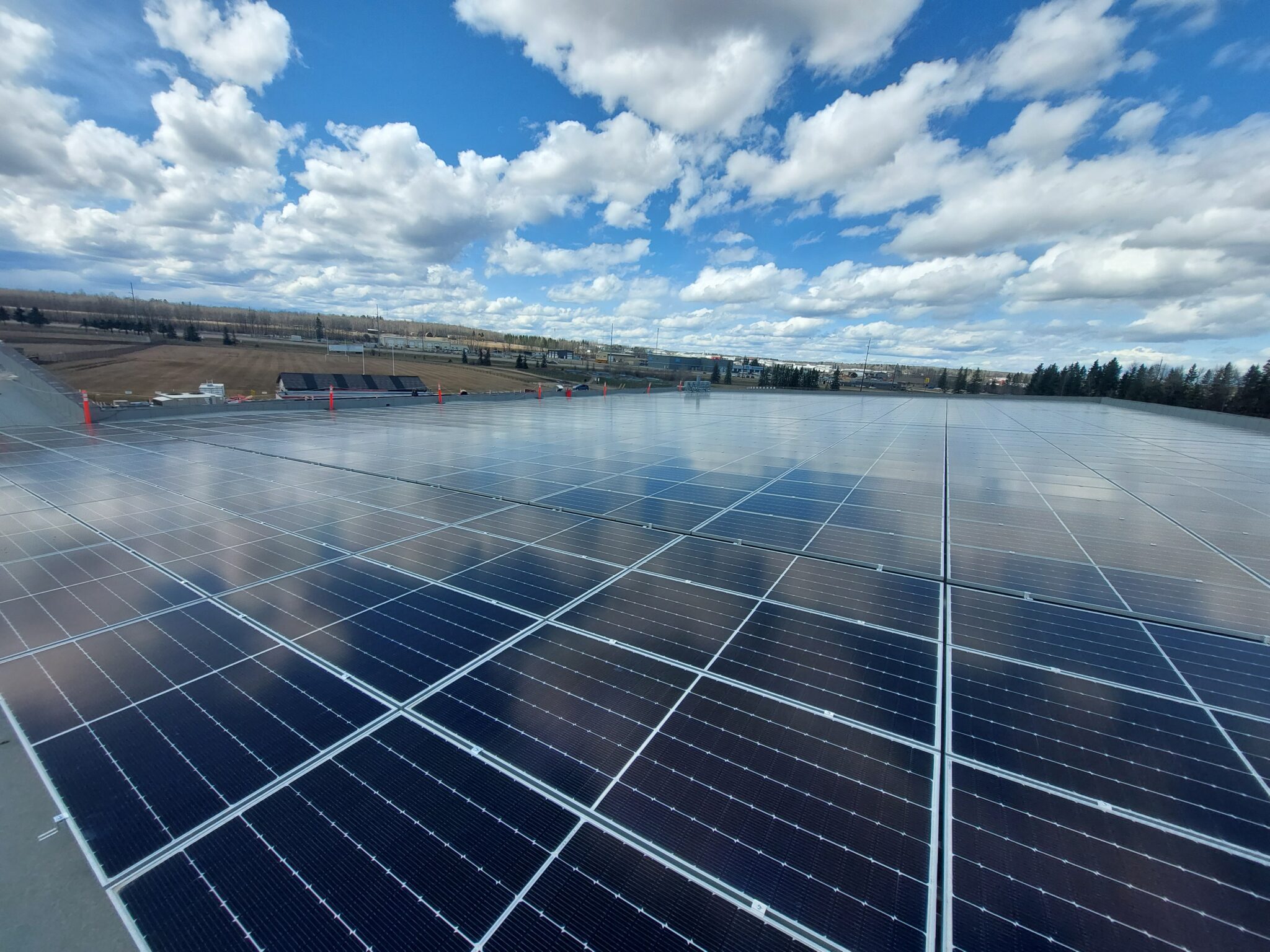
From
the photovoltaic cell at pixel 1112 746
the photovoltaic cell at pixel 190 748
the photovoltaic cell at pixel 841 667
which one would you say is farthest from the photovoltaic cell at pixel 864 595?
the photovoltaic cell at pixel 190 748

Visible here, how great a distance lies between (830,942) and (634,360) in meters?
181

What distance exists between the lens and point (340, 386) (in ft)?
160

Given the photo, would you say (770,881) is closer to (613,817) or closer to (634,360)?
(613,817)

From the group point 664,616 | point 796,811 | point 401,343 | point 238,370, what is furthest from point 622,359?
point 796,811

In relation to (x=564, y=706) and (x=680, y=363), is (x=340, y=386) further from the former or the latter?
(x=680, y=363)

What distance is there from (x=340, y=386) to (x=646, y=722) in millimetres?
53915

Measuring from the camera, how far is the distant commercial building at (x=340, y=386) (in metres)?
46.2

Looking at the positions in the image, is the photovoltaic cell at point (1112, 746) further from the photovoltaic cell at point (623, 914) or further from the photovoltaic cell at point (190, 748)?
the photovoltaic cell at point (190, 748)

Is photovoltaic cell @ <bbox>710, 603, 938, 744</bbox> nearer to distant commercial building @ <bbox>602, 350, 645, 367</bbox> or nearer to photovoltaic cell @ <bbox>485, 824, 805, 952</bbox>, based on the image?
photovoltaic cell @ <bbox>485, 824, 805, 952</bbox>

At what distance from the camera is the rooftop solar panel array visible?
327 cm

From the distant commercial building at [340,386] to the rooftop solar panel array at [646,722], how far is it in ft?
127

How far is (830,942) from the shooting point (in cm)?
301

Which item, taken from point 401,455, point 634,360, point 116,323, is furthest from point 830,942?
point 634,360

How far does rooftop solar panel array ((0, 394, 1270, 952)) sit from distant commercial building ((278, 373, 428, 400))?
127 ft
